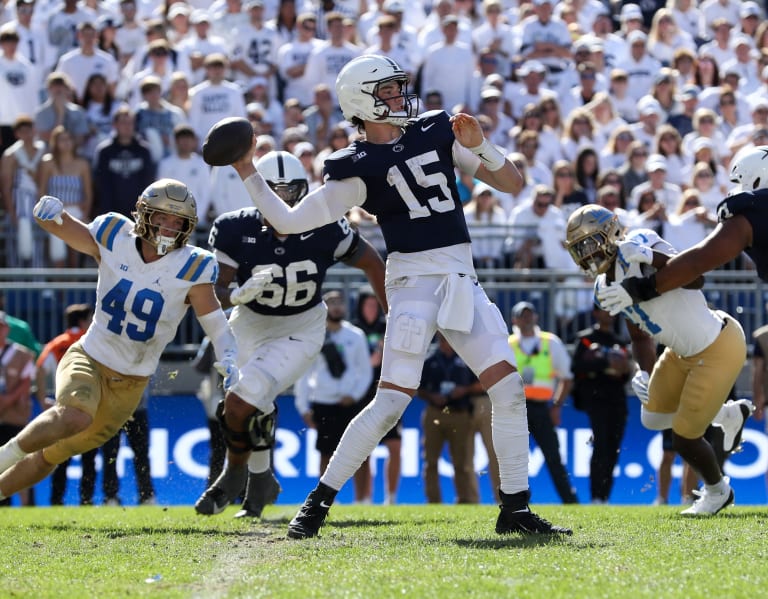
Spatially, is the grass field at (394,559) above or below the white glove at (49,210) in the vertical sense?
below

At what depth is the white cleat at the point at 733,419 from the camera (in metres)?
7.77

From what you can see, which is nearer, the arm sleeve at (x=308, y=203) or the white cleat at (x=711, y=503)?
the arm sleeve at (x=308, y=203)

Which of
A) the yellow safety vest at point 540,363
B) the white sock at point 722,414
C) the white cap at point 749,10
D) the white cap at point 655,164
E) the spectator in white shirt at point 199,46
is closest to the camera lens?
the white sock at point 722,414

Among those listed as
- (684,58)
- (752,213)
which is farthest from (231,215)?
(684,58)

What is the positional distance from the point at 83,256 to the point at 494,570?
348 inches

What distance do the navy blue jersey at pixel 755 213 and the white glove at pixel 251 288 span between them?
8.02 feet

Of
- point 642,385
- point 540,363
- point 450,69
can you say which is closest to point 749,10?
point 450,69

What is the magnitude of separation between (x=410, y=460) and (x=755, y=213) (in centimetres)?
638

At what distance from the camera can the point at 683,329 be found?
7043 mm

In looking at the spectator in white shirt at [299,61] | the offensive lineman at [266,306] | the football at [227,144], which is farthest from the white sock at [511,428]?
the spectator in white shirt at [299,61]

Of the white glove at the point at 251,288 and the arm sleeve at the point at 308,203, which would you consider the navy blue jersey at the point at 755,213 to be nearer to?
the arm sleeve at the point at 308,203

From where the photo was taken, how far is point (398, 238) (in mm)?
6215

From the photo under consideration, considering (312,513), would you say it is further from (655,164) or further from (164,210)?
(655,164)

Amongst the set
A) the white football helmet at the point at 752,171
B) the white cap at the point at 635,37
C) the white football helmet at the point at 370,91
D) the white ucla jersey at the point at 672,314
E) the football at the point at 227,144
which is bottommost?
the white ucla jersey at the point at 672,314
